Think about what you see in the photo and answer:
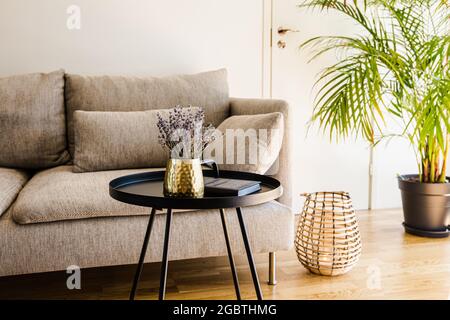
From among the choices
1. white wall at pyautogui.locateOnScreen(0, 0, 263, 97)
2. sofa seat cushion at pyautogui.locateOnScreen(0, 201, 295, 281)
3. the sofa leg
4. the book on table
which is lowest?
the sofa leg

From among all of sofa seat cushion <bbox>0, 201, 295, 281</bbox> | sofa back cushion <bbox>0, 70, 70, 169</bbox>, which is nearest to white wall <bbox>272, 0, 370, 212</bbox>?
sofa seat cushion <bbox>0, 201, 295, 281</bbox>

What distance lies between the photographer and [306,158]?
10.3 ft

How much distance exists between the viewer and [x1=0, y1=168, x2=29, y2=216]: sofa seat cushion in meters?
1.79

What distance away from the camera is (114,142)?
2.20 meters

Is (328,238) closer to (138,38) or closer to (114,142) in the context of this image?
(114,142)

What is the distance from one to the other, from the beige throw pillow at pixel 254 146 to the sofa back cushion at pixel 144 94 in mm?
505

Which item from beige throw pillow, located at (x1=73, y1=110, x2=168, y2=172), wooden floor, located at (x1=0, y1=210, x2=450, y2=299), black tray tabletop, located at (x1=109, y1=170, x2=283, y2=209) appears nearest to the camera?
black tray tabletop, located at (x1=109, y1=170, x2=283, y2=209)

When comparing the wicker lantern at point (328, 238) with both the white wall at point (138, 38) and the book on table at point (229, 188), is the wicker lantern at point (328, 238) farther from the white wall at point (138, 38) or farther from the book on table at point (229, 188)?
the white wall at point (138, 38)

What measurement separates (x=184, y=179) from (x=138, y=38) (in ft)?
5.53

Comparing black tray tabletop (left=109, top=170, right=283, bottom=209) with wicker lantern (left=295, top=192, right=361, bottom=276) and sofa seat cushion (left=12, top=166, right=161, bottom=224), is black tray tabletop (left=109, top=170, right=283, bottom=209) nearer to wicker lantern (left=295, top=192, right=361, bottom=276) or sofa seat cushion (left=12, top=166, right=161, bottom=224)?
sofa seat cushion (left=12, top=166, right=161, bottom=224)

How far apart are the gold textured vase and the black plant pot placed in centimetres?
173
